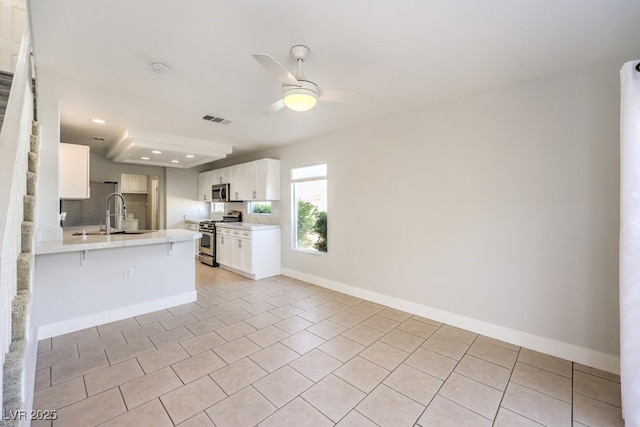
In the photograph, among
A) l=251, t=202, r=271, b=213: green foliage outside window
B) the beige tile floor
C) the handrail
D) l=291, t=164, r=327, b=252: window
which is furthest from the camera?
l=251, t=202, r=271, b=213: green foliage outside window

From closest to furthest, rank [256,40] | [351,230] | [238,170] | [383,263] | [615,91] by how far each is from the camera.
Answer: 1. [256,40]
2. [615,91]
3. [383,263]
4. [351,230]
5. [238,170]

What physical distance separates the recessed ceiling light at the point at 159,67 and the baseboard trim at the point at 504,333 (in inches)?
139

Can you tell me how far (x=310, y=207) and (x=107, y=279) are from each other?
120 inches

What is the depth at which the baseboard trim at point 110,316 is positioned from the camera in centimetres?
297

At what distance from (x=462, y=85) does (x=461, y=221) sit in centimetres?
142

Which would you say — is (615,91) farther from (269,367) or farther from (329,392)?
(269,367)

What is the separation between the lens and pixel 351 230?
14.1ft

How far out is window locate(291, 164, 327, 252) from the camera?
4.79 meters

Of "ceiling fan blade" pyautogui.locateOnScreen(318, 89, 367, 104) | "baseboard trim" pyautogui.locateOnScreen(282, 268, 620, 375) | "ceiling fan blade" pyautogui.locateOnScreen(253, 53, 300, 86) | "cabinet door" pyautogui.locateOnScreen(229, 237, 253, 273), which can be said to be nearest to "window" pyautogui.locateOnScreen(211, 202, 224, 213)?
"cabinet door" pyautogui.locateOnScreen(229, 237, 253, 273)

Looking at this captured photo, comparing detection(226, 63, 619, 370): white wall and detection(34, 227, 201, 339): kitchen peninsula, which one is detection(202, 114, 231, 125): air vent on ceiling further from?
detection(226, 63, 619, 370): white wall

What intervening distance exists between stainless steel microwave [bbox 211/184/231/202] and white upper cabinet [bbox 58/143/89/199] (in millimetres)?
2738

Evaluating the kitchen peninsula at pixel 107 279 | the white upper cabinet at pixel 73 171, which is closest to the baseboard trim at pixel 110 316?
the kitchen peninsula at pixel 107 279

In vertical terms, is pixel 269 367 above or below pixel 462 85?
below

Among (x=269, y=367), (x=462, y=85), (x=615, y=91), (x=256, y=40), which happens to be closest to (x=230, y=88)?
(x=256, y=40)
